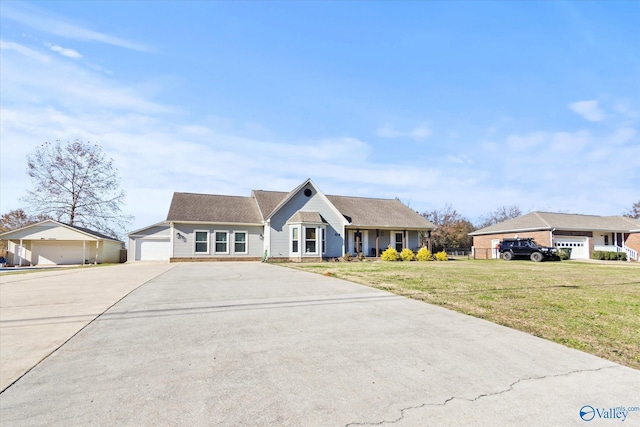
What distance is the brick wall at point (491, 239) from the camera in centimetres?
3200

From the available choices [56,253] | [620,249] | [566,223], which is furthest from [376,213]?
[56,253]

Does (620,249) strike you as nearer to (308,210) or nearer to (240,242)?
(308,210)

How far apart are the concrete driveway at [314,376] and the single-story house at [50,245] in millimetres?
28344

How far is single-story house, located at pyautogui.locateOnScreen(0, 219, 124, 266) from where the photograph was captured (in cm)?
2870

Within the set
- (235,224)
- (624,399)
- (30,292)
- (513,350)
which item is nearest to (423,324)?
(513,350)

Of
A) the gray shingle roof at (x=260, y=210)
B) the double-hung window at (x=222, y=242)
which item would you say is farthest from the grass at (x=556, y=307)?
the double-hung window at (x=222, y=242)

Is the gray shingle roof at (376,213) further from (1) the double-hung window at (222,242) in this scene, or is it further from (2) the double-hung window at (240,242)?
(1) the double-hung window at (222,242)

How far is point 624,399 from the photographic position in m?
3.46

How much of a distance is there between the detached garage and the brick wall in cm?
3026

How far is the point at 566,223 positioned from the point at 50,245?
4578cm

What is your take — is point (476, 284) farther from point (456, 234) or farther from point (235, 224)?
point (456, 234)

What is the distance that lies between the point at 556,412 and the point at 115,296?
9508 millimetres

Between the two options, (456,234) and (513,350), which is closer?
(513,350)

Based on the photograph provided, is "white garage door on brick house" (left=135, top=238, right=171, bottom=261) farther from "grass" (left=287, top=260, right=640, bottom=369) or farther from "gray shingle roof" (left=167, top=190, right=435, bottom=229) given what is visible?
"grass" (left=287, top=260, right=640, bottom=369)
